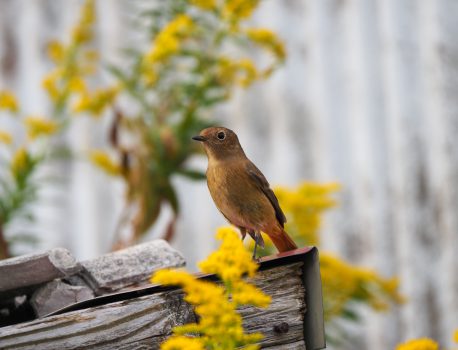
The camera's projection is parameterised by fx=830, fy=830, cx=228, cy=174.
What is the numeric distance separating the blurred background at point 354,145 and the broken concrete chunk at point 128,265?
1.37 metres

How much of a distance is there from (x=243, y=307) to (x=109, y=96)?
5.40ft

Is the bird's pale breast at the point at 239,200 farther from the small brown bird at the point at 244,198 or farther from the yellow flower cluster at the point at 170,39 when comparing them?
the yellow flower cluster at the point at 170,39

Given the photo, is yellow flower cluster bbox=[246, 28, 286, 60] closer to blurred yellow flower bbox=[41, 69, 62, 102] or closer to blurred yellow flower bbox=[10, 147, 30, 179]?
blurred yellow flower bbox=[41, 69, 62, 102]

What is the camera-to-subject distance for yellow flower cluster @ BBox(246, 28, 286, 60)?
2707 millimetres

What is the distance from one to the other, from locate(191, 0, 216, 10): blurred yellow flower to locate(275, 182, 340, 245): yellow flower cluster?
0.63m

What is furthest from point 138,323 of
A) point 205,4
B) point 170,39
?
point 205,4

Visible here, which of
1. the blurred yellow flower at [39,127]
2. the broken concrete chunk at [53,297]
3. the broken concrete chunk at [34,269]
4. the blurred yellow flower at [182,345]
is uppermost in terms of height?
the blurred yellow flower at [39,127]

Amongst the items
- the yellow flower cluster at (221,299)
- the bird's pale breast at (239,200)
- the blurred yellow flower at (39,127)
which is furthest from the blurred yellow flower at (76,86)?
the yellow flower cluster at (221,299)

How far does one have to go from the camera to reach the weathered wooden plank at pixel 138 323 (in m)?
1.35

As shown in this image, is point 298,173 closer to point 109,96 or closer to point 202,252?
point 202,252

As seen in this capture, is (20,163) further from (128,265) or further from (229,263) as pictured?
(229,263)

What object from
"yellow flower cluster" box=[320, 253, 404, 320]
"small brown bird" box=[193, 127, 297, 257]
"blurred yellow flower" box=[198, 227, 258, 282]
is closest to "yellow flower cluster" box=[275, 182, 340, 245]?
"yellow flower cluster" box=[320, 253, 404, 320]

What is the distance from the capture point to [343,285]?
2430 mm

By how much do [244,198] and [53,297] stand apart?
432 millimetres
